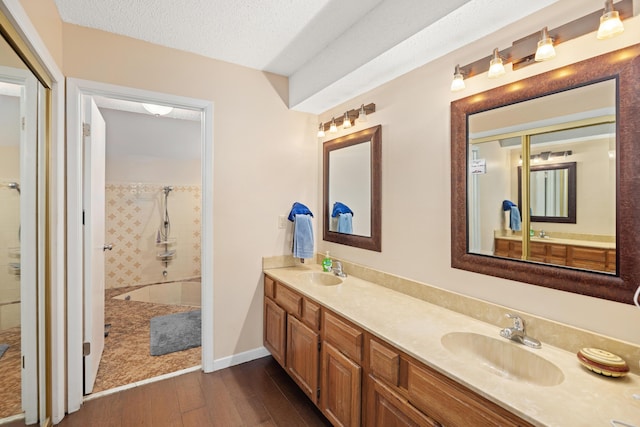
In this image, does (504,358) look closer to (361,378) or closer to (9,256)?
(361,378)

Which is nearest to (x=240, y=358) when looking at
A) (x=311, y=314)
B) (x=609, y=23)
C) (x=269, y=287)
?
(x=269, y=287)

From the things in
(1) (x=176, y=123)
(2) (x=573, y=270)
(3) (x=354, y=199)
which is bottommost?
(2) (x=573, y=270)

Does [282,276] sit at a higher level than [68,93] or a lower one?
lower

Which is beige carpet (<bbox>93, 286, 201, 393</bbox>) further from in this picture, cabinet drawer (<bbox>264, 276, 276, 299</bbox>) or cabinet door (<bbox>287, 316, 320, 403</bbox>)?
cabinet door (<bbox>287, 316, 320, 403</bbox>)

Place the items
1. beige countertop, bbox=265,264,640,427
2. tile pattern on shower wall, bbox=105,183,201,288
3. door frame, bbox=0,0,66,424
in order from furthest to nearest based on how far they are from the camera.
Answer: tile pattern on shower wall, bbox=105,183,201,288 → door frame, bbox=0,0,66,424 → beige countertop, bbox=265,264,640,427

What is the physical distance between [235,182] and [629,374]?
8.09ft

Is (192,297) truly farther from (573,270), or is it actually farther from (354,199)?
(573,270)

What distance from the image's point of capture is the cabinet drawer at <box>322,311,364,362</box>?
149cm

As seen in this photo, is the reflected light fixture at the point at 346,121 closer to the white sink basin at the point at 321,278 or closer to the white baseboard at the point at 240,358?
the white sink basin at the point at 321,278

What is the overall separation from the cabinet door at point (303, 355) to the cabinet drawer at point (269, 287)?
13.9 inches

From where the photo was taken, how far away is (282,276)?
238 centimetres

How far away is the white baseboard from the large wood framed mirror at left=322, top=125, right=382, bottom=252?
3.83ft

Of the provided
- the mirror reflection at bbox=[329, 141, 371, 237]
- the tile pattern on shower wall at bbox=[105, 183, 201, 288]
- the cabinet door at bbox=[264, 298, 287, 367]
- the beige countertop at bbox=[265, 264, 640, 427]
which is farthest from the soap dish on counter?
the tile pattern on shower wall at bbox=[105, 183, 201, 288]

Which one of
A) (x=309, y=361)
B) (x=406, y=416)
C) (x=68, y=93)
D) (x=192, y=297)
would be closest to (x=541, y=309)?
(x=406, y=416)
